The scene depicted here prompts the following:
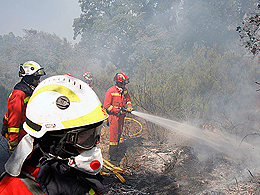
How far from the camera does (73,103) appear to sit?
1223 millimetres

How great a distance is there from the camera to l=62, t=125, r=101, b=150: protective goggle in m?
1.17

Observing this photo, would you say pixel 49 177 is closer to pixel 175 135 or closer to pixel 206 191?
pixel 206 191

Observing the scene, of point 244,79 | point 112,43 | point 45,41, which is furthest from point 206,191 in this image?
point 45,41

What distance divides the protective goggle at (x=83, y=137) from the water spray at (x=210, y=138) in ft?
14.2

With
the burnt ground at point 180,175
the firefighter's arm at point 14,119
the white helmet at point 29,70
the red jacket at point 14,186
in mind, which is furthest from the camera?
the burnt ground at point 180,175

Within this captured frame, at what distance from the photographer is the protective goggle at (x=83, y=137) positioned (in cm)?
117

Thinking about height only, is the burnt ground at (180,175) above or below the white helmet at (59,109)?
below

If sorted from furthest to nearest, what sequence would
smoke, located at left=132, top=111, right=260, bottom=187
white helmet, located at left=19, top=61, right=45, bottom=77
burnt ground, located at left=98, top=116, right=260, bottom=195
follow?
1. smoke, located at left=132, top=111, right=260, bottom=187
2. burnt ground, located at left=98, top=116, right=260, bottom=195
3. white helmet, located at left=19, top=61, right=45, bottom=77

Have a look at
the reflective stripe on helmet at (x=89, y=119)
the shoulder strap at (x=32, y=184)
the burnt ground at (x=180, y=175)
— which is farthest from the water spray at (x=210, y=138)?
the shoulder strap at (x=32, y=184)

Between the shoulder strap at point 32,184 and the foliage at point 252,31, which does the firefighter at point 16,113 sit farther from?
the foliage at point 252,31

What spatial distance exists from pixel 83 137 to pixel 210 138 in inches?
238

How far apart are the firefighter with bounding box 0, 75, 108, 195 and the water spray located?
4380mm


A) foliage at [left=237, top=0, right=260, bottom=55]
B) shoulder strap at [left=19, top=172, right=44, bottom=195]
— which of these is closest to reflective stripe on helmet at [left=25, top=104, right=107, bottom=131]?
shoulder strap at [left=19, top=172, right=44, bottom=195]

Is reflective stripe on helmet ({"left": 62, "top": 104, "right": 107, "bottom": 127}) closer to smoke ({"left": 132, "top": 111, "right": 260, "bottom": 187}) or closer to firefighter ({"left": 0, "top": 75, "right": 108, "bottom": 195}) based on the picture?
firefighter ({"left": 0, "top": 75, "right": 108, "bottom": 195})
